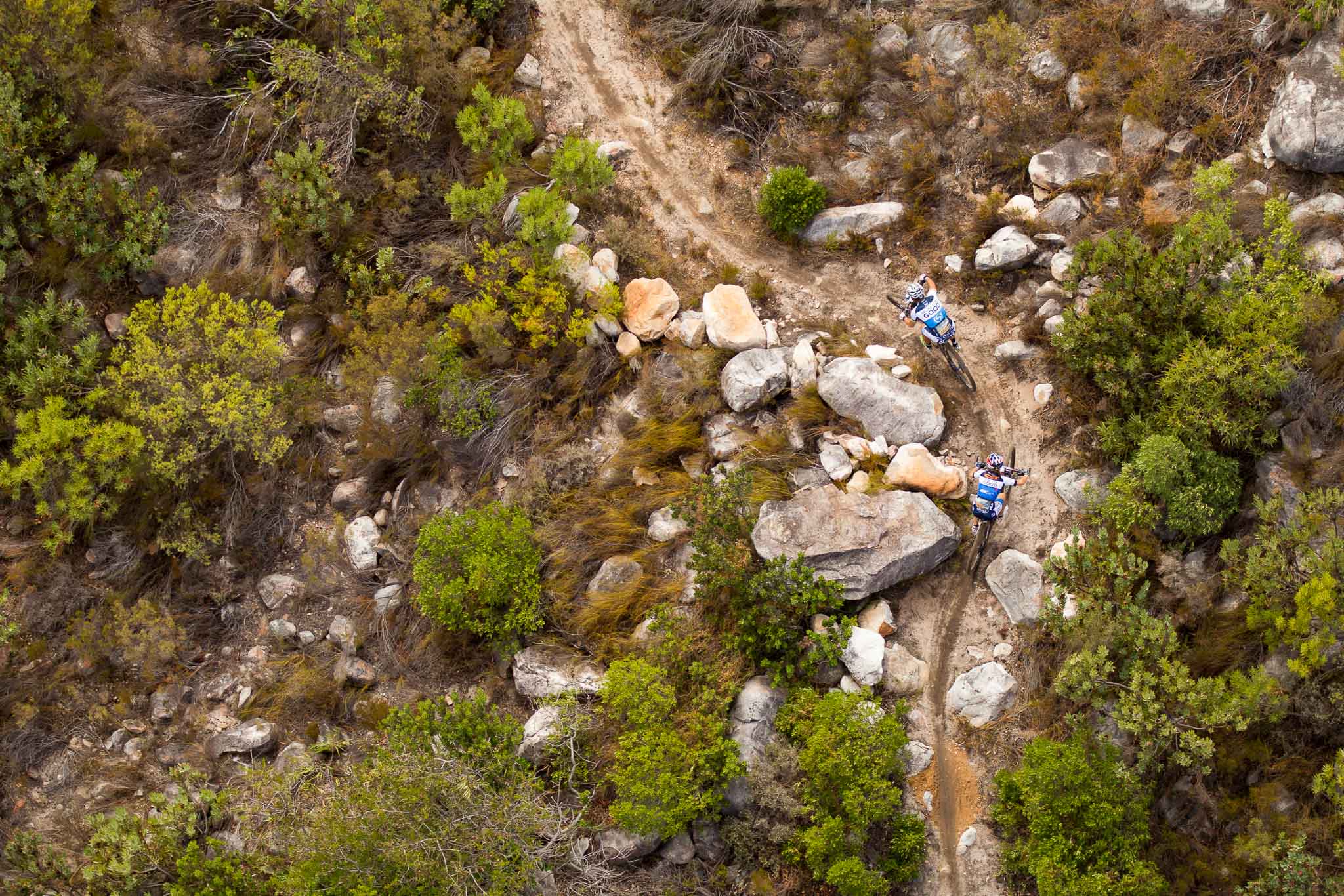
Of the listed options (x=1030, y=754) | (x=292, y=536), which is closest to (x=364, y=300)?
(x=292, y=536)

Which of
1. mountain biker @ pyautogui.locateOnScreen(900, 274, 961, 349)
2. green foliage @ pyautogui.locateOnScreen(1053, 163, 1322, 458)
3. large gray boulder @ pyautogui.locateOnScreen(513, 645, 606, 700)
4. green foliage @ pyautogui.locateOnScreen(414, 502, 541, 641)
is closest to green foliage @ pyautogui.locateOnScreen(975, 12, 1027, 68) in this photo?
green foliage @ pyautogui.locateOnScreen(1053, 163, 1322, 458)

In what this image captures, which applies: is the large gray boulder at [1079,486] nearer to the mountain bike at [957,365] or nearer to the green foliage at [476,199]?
the mountain bike at [957,365]

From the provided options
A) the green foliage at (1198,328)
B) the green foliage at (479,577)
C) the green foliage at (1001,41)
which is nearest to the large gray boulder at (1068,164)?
the green foliage at (1198,328)

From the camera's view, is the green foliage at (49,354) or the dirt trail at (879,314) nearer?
the dirt trail at (879,314)

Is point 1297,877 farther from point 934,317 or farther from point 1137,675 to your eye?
point 934,317

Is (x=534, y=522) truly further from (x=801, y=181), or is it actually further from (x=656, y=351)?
(x=801, y=181)

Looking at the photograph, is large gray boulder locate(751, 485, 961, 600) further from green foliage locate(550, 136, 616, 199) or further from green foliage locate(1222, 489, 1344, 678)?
green foliage locate(550, 136, 616, 199)

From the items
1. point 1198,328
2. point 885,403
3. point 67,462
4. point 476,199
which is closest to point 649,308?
point 476,199
